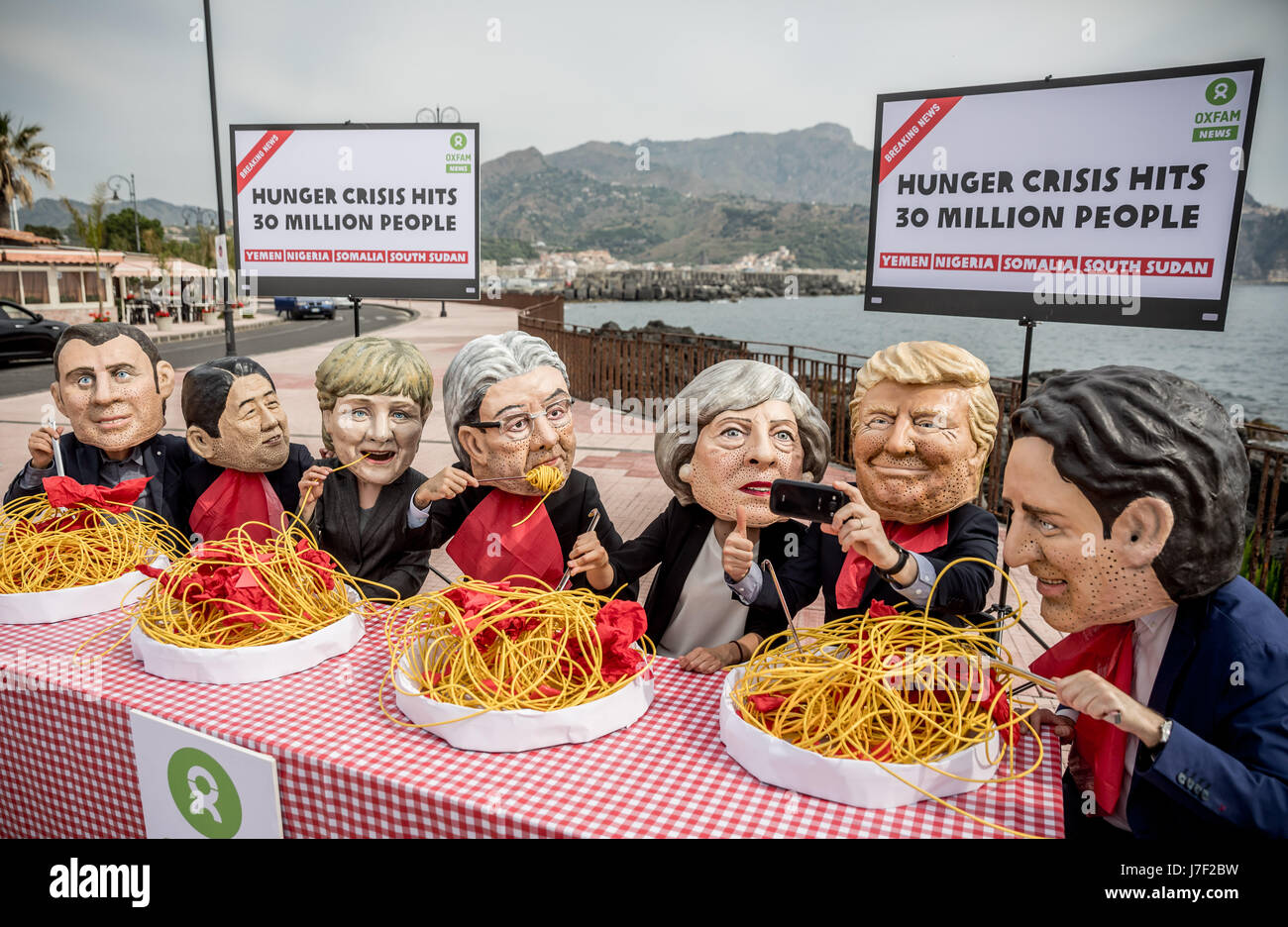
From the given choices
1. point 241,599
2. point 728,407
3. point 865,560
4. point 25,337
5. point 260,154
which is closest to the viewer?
point 241,599

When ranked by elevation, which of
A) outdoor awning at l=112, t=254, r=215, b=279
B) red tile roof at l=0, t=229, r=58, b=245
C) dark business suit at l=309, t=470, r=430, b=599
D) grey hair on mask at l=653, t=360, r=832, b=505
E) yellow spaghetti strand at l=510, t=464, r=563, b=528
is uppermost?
red tile roof at l=0, t=229, r=58, b=245

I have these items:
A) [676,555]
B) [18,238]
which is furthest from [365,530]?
[18,238]

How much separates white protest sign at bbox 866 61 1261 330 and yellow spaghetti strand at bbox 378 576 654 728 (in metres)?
2.15

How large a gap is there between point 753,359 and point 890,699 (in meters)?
6.33

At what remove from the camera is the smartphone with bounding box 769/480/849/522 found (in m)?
2.01

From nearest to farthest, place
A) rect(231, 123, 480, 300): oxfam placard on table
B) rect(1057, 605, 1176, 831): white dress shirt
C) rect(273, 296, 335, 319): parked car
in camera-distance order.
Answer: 1. rect(1057, 605, 1176, 831): white dress shirt
2. rect(231, 123, 480, 300): oxfam placard on table
3. rect(273, 296, 335, 319): parked car

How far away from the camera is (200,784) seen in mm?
1825

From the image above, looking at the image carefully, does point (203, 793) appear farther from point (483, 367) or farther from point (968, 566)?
point (968, 566)

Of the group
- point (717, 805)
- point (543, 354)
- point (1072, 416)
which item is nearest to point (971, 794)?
point (717, 805)

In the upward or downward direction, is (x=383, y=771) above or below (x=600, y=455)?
above

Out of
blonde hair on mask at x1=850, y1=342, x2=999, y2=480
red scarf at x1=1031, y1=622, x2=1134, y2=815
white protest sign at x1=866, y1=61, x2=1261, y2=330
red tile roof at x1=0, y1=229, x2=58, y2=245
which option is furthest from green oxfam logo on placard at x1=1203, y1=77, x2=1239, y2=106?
red tile roof at x1=0, y1=229, x2=58, y2=245

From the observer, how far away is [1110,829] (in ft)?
5.74

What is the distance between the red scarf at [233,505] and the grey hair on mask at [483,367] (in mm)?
834

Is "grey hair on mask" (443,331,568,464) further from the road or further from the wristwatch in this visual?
the road
